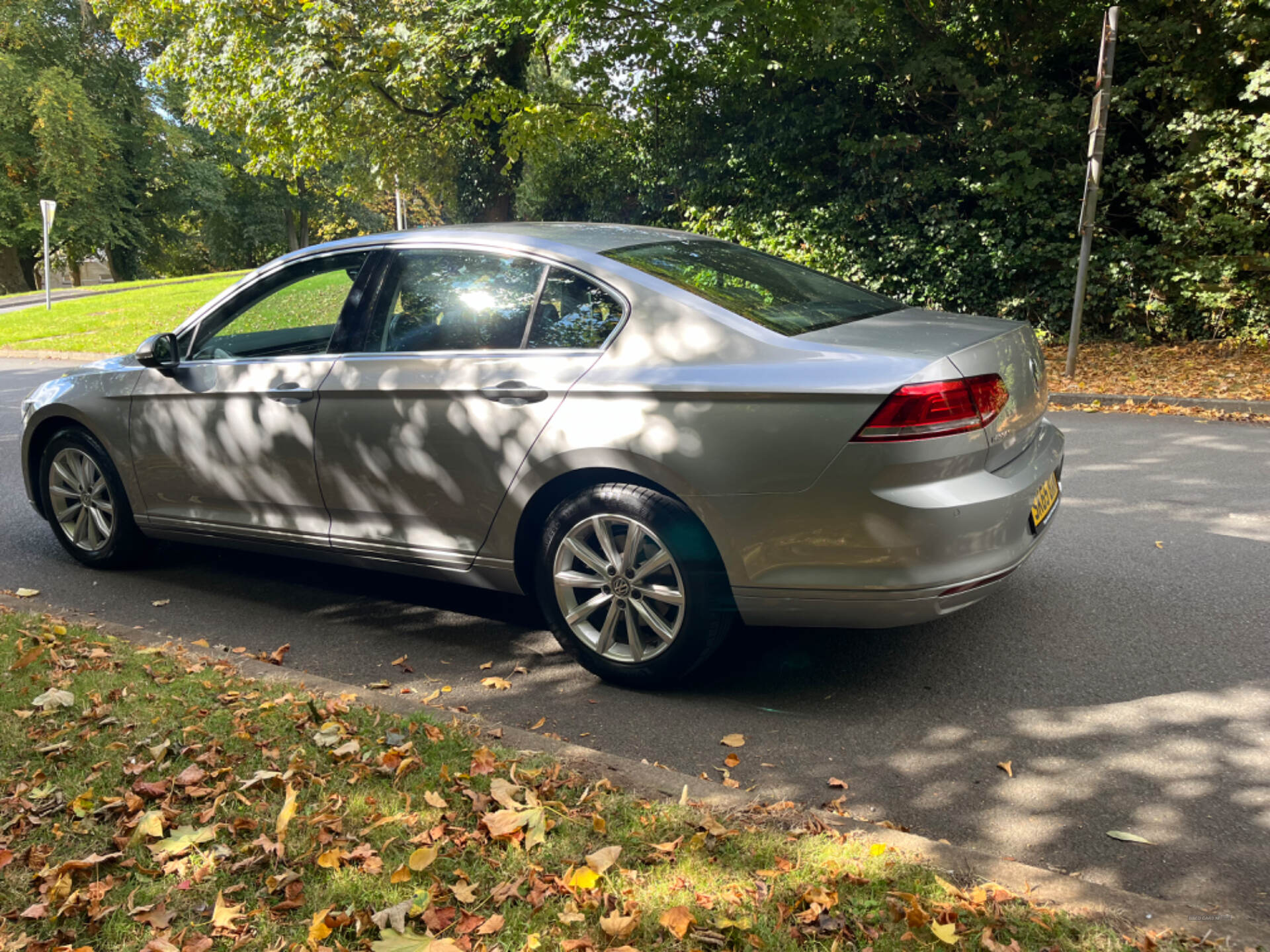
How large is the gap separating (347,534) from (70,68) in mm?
47153

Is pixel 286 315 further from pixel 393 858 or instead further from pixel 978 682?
pixel 978 682

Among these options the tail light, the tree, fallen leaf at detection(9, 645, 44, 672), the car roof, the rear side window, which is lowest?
fallen leaf at detection(9, 645, 44, 672)

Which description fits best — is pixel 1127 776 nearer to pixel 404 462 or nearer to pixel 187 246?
pixel 404 462

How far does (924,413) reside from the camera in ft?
11.3

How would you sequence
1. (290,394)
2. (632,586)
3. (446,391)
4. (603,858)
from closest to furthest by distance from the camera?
(603,858) → (632,586) → (446,391) → (290,394)

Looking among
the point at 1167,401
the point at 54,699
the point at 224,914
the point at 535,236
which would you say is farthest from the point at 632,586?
the point at 1167,401

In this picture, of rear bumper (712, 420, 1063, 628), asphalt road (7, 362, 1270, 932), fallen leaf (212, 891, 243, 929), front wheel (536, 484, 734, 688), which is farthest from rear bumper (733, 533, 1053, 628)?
fallen leaf (212, 891, 243, 929)

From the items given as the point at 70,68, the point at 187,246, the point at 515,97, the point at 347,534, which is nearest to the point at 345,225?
the point at 187,246

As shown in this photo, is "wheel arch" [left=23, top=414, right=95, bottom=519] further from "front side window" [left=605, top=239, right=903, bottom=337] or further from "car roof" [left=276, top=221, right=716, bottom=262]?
"front side window" [left=605, top=239, right=903, bottom=337]

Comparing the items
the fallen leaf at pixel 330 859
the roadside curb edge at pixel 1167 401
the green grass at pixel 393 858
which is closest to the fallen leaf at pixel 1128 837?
the green grass at pixel 393 858

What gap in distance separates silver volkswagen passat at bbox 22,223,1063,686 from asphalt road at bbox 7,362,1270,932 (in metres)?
0.38

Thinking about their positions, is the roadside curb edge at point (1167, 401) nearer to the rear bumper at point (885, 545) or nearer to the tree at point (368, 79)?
the rear bumper at point (885, 545)

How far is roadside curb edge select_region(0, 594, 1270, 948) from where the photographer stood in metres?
2.39

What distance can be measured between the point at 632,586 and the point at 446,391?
1106mm
